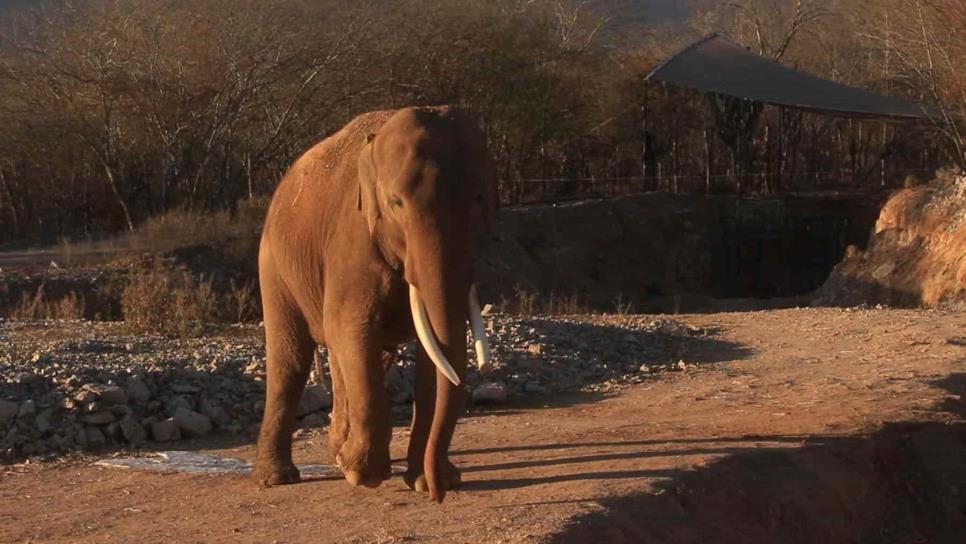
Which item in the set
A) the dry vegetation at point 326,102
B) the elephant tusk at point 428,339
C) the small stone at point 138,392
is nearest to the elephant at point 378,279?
the elephant tusk at point 428,339

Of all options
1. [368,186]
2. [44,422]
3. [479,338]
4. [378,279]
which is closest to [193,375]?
[44,422]

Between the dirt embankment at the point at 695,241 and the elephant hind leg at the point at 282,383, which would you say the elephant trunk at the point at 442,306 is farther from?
the dirt embankment at the point at 695,241

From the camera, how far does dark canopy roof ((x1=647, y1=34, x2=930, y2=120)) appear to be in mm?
34531

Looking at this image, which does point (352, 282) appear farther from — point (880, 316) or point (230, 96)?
point (230, 96)

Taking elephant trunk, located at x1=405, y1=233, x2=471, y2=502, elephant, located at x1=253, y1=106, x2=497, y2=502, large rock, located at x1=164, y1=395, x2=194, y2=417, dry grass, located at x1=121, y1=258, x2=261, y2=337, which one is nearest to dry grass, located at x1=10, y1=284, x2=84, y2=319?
dry grass, located at x1=121, y1=258, x2=261, y2=337

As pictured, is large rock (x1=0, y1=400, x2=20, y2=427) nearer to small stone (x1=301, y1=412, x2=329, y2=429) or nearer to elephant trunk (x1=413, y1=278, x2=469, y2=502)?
small stone (x1=301, y1=412, x2=329, y2=429)

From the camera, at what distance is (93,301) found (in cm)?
2255

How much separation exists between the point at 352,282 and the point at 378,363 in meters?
0.45

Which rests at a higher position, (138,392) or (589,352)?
(138,392)

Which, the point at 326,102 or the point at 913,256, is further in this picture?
the point at 326,102

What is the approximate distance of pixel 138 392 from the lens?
11.5 metres

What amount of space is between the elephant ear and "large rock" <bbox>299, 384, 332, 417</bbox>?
4.82 metres

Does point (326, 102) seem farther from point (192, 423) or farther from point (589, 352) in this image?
point (192, 423)

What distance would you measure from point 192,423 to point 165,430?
288 mm
